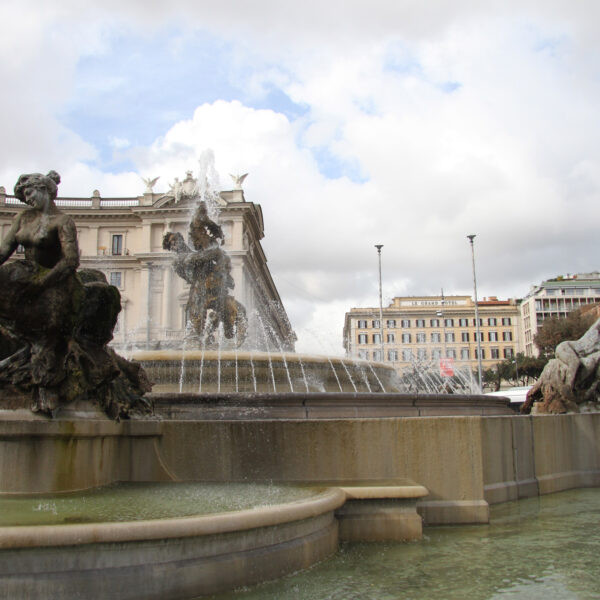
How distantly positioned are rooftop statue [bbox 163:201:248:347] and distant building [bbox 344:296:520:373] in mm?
77312

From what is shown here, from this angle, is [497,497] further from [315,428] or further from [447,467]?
[315,428]

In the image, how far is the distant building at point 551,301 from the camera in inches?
3642

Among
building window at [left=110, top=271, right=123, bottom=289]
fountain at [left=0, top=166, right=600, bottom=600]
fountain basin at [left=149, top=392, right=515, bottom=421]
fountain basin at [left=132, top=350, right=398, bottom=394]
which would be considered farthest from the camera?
building window at [left=110, top=271, right=123, bottom=289]

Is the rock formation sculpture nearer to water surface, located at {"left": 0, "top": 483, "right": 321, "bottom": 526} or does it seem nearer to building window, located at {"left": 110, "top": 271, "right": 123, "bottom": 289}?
water surface, located at {"left": 0, "top": 483, "right": 321, "bottom": 526}

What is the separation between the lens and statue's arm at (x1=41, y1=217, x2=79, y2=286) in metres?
4.51

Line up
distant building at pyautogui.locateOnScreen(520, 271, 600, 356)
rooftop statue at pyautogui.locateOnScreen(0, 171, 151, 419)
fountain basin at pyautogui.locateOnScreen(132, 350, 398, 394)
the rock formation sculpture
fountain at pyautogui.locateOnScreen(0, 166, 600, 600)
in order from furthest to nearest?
1. distant building at pyautogui.locateOnScreen(520, 271, 600, 356)
2. fountain basin at pyautogui.locateOnScreen(132, 350, 398, 394)
3. the rock formation sculpture
4. rooftop statue at pyautogui.locateOnScreen(0, 171, 151, 419)
5. fountain at pyautogui.locateOnScreen(0, 166, 600, 600)

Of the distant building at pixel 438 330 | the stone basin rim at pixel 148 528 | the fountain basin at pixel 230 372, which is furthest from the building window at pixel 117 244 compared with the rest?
the stone basin rim at pixel 148 528

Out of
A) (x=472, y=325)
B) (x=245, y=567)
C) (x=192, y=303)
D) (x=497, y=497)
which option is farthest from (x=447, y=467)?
(x=472, y=325)

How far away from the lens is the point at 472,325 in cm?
9375

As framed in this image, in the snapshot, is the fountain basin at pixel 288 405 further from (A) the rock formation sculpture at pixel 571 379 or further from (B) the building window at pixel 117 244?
(B) the building window at pixel 117 244

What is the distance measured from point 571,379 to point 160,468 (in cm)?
623

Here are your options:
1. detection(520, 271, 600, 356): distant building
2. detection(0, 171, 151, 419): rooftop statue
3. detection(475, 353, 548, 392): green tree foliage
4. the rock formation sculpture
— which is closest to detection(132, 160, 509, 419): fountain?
the rock formation sculpture

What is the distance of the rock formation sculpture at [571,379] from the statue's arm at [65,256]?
6.94 meters

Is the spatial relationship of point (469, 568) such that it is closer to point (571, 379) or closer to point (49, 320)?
point (49, 320)
